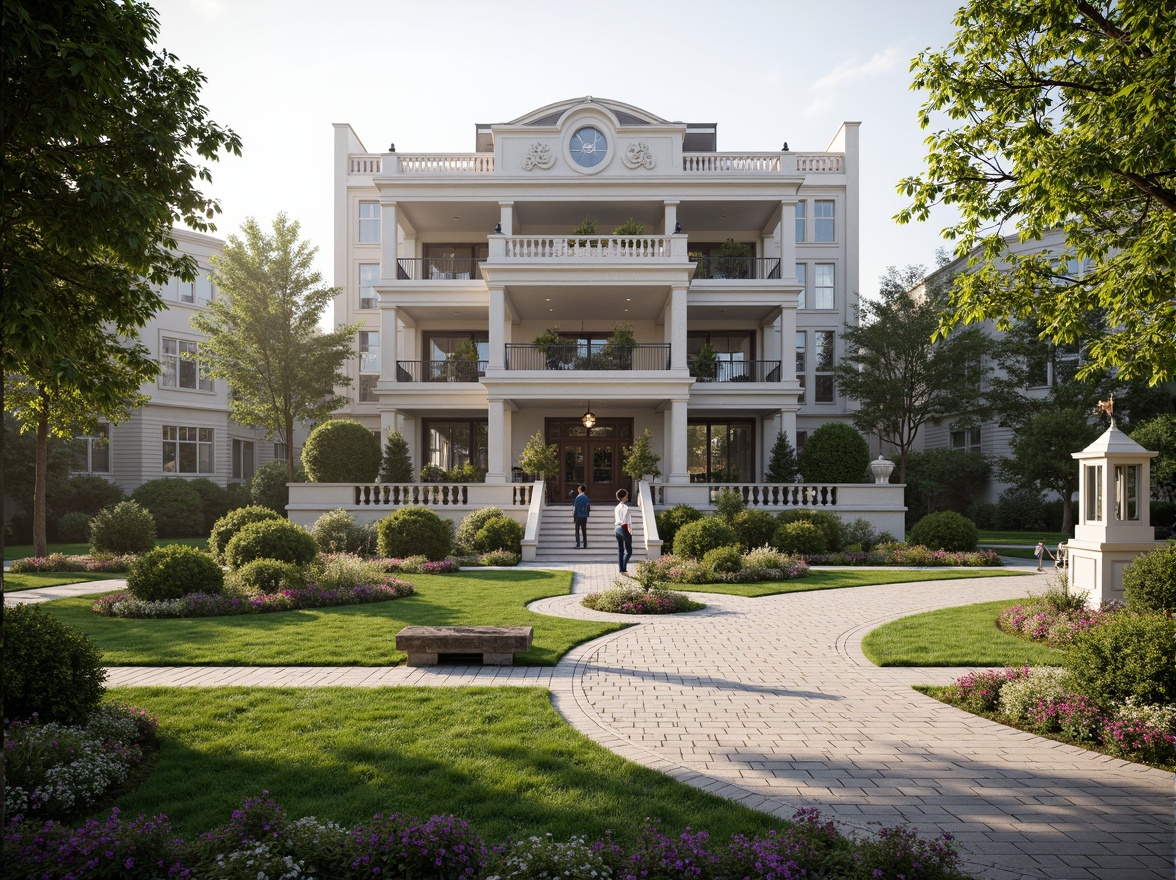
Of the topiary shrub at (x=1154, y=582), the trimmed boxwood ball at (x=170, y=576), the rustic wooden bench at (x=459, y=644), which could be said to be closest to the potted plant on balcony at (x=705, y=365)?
the topiary shrub at (x=1154, y=582)

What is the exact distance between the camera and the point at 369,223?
36125 mm

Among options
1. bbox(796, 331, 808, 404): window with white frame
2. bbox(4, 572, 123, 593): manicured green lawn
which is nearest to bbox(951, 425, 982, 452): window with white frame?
bbox(796, 331, 808, 404): window with white frame

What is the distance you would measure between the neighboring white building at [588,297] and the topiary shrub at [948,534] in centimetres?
673

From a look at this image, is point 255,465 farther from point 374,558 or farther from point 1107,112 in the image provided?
point 1107,112

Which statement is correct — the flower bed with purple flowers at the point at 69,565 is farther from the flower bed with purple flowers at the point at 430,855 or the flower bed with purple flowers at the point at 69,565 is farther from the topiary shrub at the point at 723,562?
the flower bed with purple flowers at the point at 430,855

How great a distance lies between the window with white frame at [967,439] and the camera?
3702 centimetres

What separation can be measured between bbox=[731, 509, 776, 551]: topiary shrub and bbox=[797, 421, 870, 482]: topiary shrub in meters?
4.67

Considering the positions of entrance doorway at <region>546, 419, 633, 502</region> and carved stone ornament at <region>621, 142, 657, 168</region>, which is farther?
entrance doorway at <region>546, 419, 633, 502</region>

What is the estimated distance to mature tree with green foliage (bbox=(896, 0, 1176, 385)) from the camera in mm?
7461

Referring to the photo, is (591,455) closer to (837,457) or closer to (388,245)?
(837,457)

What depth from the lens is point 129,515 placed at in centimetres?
1997

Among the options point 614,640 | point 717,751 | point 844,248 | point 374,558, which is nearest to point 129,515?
point 374,558

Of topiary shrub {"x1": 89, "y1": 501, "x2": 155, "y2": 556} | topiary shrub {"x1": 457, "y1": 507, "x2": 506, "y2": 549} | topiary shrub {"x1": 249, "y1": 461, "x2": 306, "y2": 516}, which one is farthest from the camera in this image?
topiary shrub {"x1": 249, "y1": 461, "x2": 306, "y2": 516}

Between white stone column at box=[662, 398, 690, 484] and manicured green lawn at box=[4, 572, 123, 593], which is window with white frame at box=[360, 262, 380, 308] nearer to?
white stone column at box=[662, 398, 690, 484]
